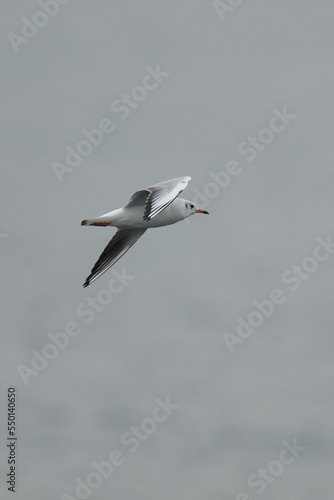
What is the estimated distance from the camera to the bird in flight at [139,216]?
2895cm

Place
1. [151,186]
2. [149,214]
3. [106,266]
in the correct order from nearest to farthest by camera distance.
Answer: [149,214] → [151,186] → [106,266]

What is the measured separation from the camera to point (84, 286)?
3181 cm

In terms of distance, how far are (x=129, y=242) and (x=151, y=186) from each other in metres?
3.81

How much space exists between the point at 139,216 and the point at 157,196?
2835 mm

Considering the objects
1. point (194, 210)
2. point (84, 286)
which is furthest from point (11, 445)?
point (194, 210)

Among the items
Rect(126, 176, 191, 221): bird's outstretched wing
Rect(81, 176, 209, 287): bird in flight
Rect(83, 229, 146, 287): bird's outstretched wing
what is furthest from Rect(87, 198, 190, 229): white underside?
Rect(83, 229, 146, 287): bird's outstretched wing

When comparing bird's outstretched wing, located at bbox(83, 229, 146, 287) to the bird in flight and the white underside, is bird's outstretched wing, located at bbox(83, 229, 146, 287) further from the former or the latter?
the white underside

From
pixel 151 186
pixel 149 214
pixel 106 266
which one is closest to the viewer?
pixel 149 214

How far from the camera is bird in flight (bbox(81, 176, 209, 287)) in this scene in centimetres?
2895

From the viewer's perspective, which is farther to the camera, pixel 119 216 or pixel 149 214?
pixel 119 216

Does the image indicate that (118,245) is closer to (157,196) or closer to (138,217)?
(138,217)

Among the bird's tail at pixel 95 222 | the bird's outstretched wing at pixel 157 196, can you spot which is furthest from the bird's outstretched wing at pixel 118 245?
the bird's outstretched wing at pixel 157 196

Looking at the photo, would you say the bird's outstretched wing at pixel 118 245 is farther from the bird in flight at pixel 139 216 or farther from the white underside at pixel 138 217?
the white underside at pixel 138 217

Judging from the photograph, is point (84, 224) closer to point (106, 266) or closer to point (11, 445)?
point (106, 266)
